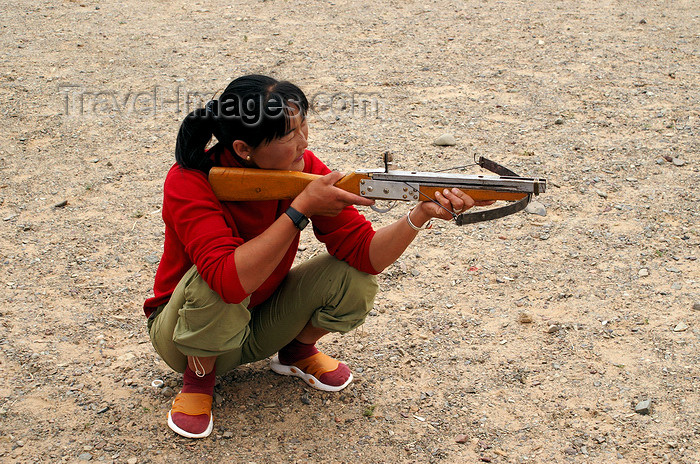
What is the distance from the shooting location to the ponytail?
268 cm

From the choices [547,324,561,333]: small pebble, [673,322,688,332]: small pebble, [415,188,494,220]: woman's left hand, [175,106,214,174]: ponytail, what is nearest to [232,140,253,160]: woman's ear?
[175,106,214,174]: ponytail

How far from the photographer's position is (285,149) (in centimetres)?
270

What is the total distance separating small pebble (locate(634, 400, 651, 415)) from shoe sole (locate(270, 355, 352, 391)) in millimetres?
1204

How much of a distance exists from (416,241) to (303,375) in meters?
1.51

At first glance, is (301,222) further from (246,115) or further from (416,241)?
(416,241)

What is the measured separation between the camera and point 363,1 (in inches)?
352

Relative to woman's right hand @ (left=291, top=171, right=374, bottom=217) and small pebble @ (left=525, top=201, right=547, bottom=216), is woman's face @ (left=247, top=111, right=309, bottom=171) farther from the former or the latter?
small pebble @ (left=525, top=201, right=547, bottom=216)

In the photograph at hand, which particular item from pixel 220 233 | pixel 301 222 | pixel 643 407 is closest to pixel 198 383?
pixel 220 233

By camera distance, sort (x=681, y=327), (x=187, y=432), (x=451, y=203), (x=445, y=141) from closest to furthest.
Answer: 1. (x=451, y=203)
2. (x=187, y=432)
3. (x=681, y=327)
4. (x=445, y=141)

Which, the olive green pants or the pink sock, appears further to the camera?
the pink sock

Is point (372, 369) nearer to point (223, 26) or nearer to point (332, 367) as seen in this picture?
point (332, 367)

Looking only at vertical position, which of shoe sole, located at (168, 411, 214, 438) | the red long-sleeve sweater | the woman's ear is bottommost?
shoe sole, located at (168, 411, 214, 438)

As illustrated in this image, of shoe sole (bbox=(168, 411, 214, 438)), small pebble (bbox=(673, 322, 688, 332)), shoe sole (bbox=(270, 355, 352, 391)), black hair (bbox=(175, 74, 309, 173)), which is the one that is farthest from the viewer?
small pebble (bbox=(673, 322, 688, 332))

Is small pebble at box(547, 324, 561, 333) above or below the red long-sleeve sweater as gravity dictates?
below
